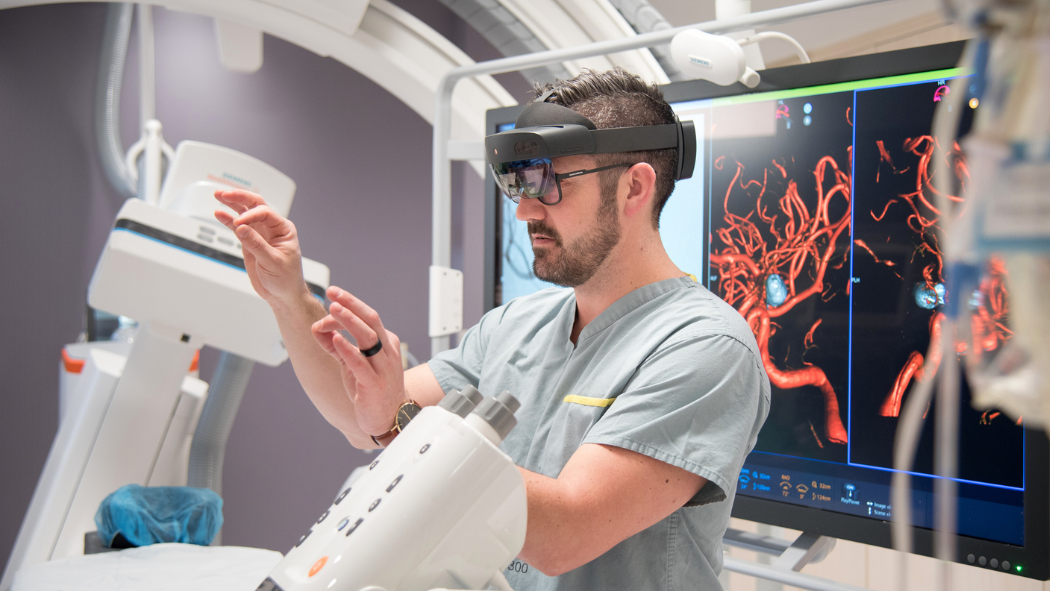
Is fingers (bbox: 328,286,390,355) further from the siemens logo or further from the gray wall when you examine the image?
the gray wall

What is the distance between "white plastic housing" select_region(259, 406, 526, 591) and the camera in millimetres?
736

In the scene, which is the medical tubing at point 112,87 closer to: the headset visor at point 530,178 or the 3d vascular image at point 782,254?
the headset visor at point 530,178

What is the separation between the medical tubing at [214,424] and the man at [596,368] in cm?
101

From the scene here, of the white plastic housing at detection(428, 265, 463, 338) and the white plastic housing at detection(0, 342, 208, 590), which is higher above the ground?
the white plastic housing at detection(428, 265, 463, 338)

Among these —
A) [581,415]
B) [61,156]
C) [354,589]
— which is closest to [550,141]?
[581,415]

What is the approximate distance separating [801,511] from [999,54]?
148 cm

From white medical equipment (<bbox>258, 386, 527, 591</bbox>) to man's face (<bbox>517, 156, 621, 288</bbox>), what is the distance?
0.55 metres

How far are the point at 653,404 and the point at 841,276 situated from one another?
0.80 metres

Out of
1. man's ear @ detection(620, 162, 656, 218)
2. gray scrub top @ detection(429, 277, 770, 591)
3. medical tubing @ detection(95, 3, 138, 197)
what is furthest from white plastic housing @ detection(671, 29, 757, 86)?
medical tubing @ detection(95, 3, 138, 197)

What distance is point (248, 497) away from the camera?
3627 millimetres

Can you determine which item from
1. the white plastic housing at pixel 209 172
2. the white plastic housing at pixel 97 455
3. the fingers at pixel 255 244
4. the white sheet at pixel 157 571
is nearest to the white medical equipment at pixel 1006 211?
the fingers at pixel 255 244

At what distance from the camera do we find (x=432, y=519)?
74 centimetres

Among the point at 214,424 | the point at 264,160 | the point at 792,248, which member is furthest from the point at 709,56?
the point at 264,160

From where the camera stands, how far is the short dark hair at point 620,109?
4.28ft
